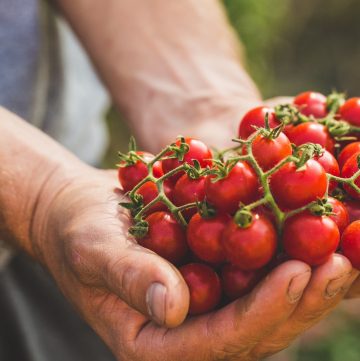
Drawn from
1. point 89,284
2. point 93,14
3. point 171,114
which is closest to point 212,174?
point 89,284

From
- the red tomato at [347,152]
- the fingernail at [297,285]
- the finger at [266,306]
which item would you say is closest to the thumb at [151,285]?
→ the finger at [266,306]

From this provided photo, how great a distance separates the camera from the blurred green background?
468cm

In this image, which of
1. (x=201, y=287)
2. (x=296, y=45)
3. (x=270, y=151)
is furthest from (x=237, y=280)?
(x=296, y=45)

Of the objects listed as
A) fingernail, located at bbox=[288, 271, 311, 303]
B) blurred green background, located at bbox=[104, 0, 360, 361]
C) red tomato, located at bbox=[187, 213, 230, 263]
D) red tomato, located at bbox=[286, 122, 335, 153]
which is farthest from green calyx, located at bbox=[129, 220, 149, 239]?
blurred green background, located at bbox=[104, 0, 360, 361]

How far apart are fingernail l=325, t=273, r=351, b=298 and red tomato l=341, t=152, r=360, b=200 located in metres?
0.23

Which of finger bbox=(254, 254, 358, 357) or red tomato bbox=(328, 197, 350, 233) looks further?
red tomato bbox=(328, 197, 350, 233)

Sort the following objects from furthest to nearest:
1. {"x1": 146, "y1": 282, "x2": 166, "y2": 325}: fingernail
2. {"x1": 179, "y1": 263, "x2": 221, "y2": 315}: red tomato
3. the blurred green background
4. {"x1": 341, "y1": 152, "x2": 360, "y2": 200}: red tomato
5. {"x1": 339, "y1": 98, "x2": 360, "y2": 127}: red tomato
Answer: the blurred green background, {"x1": 339, "y1": 98, "x2": 360, "y2": 127}: red tomato, {"x1": 341, "y1": 152, "x2": 360, "y2": 200}: red tomato, {"x1": 179, "y1": 263, "x2": 221, "y2": 315}: red tomato, {"x1": 146, "y1": 282, "x2": 166, "y2": 325}: fingernail

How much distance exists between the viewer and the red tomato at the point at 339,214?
4.52 feet

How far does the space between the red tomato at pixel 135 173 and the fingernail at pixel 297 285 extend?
46 cm

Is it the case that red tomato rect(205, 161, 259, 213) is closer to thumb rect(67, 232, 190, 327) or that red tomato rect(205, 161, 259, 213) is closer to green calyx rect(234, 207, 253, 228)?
green calyx rect(234, 207, 253, 228)

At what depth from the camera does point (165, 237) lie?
53.7 inches

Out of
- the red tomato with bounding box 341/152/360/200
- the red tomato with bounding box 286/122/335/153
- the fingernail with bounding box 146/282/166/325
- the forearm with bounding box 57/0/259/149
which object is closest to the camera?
the fingernail with bounding box 146/282/166/325

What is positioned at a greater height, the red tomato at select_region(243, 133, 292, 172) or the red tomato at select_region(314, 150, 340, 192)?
the red tomato at select_region(243, 133, 292, 172)

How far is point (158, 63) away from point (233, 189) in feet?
3.89
